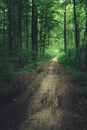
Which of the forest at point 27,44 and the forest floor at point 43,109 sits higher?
the forest at point 27,44

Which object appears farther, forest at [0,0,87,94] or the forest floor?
forest at [0,0,87,94]

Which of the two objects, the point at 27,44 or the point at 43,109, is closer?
the point at 43,109

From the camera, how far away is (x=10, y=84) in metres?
12.2

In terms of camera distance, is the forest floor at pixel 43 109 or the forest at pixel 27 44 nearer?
the forest floor at pixel 43 109

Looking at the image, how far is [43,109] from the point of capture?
809cm

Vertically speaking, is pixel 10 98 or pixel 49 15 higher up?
pixel 49 15

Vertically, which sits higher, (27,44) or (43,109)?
(27,44)

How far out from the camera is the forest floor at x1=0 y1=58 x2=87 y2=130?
6.64 m

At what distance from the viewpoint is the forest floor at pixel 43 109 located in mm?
6638

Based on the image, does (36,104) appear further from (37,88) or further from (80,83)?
(80,83)

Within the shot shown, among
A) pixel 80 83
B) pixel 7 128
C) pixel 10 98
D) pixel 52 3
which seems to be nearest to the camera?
pixel 7 128

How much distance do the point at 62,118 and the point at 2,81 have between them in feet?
18.1

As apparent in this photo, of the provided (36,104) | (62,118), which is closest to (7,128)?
(62,118)

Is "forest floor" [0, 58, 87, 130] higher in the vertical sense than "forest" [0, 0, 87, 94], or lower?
lower
